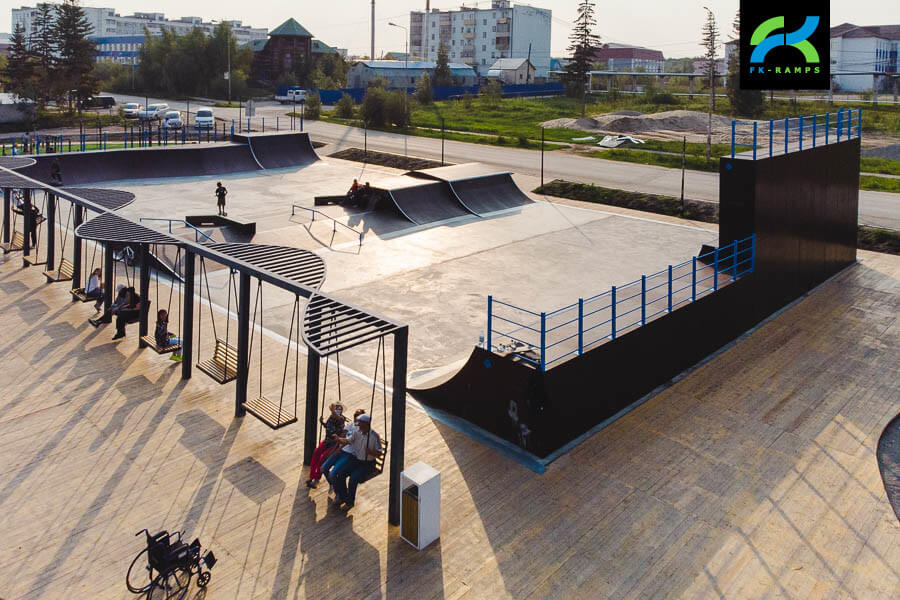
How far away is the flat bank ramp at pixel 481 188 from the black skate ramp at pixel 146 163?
11880mm

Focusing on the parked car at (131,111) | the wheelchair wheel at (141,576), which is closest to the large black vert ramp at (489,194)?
the wheelchair wheel at (141,576)

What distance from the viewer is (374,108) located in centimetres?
5322

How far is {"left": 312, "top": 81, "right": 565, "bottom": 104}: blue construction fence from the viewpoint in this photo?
257 feet

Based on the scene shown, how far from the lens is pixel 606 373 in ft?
36.9

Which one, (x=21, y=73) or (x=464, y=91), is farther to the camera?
(x=464, y=91)

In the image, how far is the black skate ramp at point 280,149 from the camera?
123 ft

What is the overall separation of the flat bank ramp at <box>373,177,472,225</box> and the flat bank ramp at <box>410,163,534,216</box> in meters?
0.34

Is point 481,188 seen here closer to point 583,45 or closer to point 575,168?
point 575,168

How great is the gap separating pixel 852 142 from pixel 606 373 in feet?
42.1

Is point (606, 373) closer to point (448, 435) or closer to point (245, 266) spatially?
point (448, 435)

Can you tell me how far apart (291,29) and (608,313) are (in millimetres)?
92806

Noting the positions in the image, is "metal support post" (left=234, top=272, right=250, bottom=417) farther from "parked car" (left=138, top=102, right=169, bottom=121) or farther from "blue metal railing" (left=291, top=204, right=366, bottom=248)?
"parked car" (left=138, top=102, right=169, bottom=121)

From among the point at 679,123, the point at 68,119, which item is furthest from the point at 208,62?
the point at 679,123

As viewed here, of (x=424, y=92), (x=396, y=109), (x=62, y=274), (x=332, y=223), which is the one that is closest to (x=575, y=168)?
(x=332, y=223)
